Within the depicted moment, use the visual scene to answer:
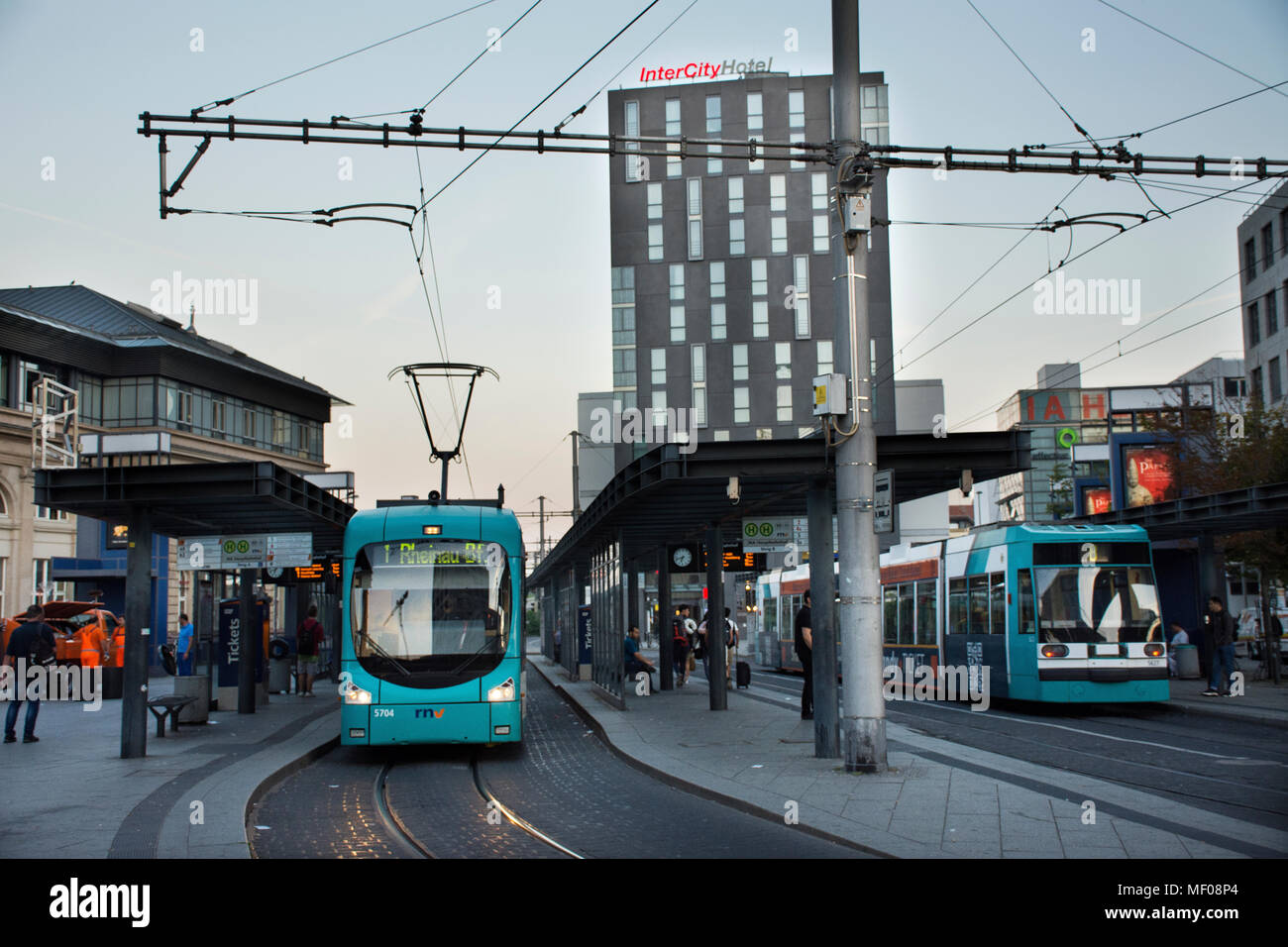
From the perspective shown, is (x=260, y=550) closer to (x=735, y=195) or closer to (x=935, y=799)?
(x=935, y=799)

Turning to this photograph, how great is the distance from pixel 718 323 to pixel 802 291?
18.0ft

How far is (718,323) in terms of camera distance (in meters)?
78.1

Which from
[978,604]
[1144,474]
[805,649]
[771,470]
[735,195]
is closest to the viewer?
[771,470]

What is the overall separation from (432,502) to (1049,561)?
403 inches

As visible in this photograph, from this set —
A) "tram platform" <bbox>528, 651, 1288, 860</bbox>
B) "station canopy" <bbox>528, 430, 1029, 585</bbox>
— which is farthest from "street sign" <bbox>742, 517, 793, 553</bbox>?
"tram platform" <bbox>528, 651, 1288, 860</bbox>

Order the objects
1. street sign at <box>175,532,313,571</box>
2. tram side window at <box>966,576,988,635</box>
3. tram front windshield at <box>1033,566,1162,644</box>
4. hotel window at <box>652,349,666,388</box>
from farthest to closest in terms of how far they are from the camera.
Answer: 1. hotel window at <box>652,349,666,388</box>
2. tram side window at <box>966,576,988,635</box>
3. tram front windshield at <box>1033,566,1162,644</box>
4. street sign at <box>175,532,313,571</box>

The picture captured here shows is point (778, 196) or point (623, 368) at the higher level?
point (778, 196)

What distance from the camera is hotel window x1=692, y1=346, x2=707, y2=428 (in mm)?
77750

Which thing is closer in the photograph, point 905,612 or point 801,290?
point 905,612

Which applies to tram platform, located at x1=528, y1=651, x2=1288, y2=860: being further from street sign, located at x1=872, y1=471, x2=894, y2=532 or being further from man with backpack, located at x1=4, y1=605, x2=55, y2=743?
man with backpack, located at x1=4, y1=605, x2=55, y2=743

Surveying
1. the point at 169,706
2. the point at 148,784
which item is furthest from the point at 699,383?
the point at 148,784

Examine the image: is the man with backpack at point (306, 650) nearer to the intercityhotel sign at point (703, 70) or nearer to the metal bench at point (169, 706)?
the metal bench at point (169, 706)

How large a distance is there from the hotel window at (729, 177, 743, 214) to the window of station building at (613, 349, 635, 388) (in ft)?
35.4

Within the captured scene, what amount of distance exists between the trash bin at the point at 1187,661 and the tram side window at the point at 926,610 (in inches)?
277
